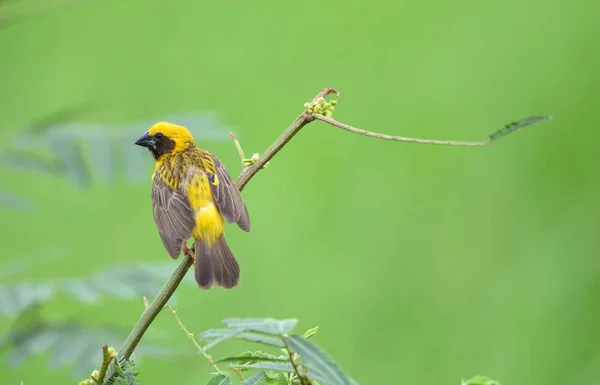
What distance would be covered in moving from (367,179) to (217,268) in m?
4.84

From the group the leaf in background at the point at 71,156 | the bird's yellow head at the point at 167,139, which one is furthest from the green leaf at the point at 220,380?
the bird's yellow head at the point at 167,139

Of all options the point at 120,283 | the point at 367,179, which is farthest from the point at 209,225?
the point at 367,179

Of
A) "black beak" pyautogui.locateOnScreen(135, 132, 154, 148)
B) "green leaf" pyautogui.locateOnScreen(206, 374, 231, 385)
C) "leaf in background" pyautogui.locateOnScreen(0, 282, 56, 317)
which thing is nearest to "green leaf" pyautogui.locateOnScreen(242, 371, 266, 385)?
"green leaf" pyautogui.locateOnScreen(206, 374, 231, 385)

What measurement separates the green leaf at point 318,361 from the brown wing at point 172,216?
1.60 m

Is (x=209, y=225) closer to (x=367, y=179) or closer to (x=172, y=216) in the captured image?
(x=172, y=216)

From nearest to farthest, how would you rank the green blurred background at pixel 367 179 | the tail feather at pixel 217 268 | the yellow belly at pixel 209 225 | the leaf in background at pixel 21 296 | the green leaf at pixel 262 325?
1. the green leaf at pixel 262 325
2. the tail feather at pixel 217 268
3. the leaf in background at pixel 21 296
4. the yellow belly at pixel 209 225
5. the green blurred background at pixel 367 179

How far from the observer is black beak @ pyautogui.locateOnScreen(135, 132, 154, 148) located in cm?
327

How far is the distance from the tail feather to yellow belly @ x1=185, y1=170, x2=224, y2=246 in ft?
0.49

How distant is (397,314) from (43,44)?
4.27 m

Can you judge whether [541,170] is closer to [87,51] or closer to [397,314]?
[397,314]

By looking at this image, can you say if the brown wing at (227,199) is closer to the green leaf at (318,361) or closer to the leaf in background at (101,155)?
the leaf in background at (101,155)

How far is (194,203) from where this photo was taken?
2975mm

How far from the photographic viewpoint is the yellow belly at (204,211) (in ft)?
9.39

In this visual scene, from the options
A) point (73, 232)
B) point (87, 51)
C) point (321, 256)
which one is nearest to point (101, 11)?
point (87, 51)
